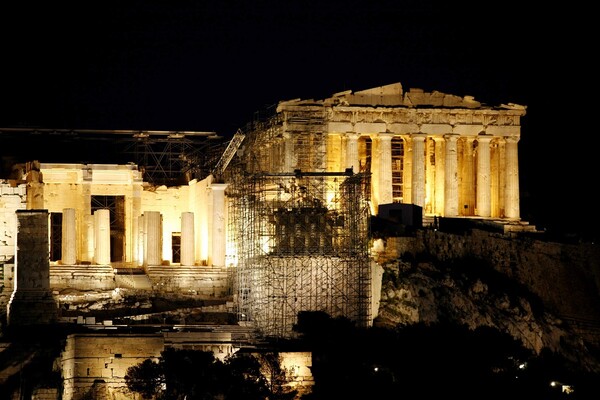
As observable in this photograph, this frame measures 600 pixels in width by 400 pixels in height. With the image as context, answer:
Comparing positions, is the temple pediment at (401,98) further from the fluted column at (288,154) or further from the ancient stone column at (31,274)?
the ancient stone column at (31,274)

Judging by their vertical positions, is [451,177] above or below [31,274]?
above

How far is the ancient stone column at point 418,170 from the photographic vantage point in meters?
96.6

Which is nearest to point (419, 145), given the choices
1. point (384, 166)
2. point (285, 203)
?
point (384, 166)

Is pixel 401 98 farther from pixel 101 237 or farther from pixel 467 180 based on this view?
pixel 101 237

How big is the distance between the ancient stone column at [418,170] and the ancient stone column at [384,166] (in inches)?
56.7

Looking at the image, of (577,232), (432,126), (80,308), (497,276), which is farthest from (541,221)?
(80,308)

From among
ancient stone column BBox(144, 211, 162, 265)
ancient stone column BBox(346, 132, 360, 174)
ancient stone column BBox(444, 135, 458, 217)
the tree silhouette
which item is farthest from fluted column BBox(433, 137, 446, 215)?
the tree silhouette

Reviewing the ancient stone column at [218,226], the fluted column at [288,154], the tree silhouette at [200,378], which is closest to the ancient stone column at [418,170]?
the fluted column at [288,154]

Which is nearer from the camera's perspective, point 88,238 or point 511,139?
point 88,238

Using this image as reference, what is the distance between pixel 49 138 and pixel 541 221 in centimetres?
3378

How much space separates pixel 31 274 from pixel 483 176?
32.7 metres

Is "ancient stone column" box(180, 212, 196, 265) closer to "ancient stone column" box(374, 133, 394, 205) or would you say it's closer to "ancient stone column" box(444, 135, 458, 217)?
"ancient stone column" box(374, 133, 394, 205)

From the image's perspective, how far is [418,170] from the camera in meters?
96.8

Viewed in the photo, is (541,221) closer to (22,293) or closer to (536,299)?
(536,299)
